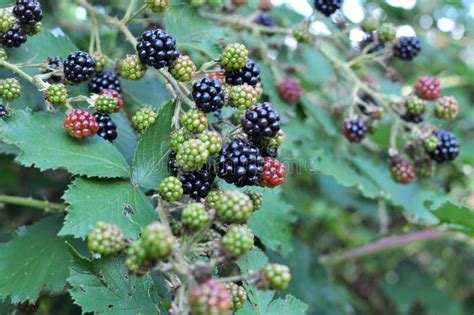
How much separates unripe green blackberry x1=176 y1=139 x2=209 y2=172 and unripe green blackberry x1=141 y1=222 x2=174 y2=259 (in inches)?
16.2

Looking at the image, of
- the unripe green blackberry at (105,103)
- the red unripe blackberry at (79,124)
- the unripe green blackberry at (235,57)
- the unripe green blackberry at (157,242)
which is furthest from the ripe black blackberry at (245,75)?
the unripe green blackberry at (157,242)

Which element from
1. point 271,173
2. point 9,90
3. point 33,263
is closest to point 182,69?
point 271,173

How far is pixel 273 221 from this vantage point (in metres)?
3.00

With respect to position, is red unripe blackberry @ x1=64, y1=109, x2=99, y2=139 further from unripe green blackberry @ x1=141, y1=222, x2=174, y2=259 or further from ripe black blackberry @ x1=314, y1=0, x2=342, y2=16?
ripe black blackberry @ x1=314, y1=0, x2=342, y2=16

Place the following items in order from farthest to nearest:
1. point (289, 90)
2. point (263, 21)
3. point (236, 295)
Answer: point (263, 21), point (289, 90), point (236, 295)

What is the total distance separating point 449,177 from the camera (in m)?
4.71

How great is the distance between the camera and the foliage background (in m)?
2.93

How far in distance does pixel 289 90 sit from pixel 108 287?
1.92 metres

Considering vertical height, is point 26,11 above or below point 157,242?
above

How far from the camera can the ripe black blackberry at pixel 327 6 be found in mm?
3232

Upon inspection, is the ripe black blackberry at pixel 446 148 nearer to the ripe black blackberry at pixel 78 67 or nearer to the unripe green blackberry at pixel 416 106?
the unripe green blackberry at pixel 416 106

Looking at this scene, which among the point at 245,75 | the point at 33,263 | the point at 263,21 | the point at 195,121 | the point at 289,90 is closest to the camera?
the point at 195,121

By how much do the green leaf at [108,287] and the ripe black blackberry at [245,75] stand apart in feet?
2.92

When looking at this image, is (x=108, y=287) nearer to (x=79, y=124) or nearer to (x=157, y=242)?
(x=157, y=242)
